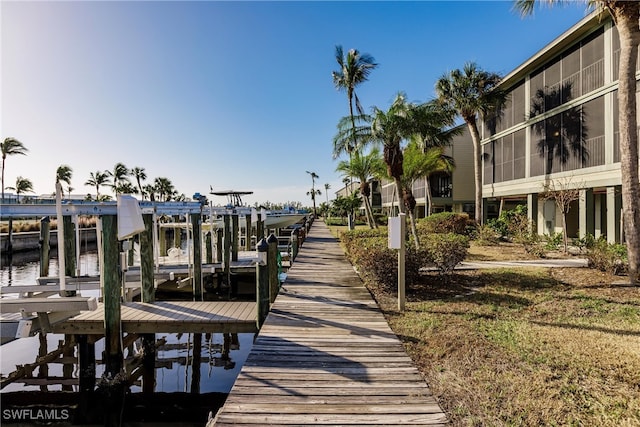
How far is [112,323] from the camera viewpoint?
6.23 meters

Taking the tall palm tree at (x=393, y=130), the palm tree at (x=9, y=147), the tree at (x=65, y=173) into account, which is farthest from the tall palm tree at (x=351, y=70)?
the tree at (x=65, y=173)

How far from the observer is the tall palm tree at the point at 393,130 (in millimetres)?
12617

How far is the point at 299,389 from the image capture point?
12.6ft

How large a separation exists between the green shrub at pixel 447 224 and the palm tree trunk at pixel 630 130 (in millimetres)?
11833

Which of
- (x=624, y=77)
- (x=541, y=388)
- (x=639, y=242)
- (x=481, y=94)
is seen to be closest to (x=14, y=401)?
(x=541, y=388)

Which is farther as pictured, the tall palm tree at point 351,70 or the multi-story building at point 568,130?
the tall palm tree at point 351,70

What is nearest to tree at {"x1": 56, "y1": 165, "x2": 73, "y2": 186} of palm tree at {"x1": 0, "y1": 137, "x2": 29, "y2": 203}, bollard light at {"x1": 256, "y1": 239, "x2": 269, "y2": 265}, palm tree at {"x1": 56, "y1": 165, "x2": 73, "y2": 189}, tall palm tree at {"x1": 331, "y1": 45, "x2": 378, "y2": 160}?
palm tree at {"x1": 56, "y1": 165, "x2": 73, "y2": 189}

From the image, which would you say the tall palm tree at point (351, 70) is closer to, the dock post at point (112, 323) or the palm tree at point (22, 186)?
the dock post at point (112, 323)

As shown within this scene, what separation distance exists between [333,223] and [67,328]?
113 ft

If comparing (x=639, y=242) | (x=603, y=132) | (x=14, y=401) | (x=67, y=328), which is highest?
(x=603, y=132)

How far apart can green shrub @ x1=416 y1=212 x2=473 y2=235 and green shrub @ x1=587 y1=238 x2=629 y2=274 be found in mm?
10482

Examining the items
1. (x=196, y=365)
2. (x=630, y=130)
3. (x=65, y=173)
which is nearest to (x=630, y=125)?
(x=630, y=130)

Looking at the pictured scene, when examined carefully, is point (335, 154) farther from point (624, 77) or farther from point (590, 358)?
point (590, 358)

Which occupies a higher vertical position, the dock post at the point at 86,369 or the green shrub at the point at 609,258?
the green shrub at the point at 609,258
